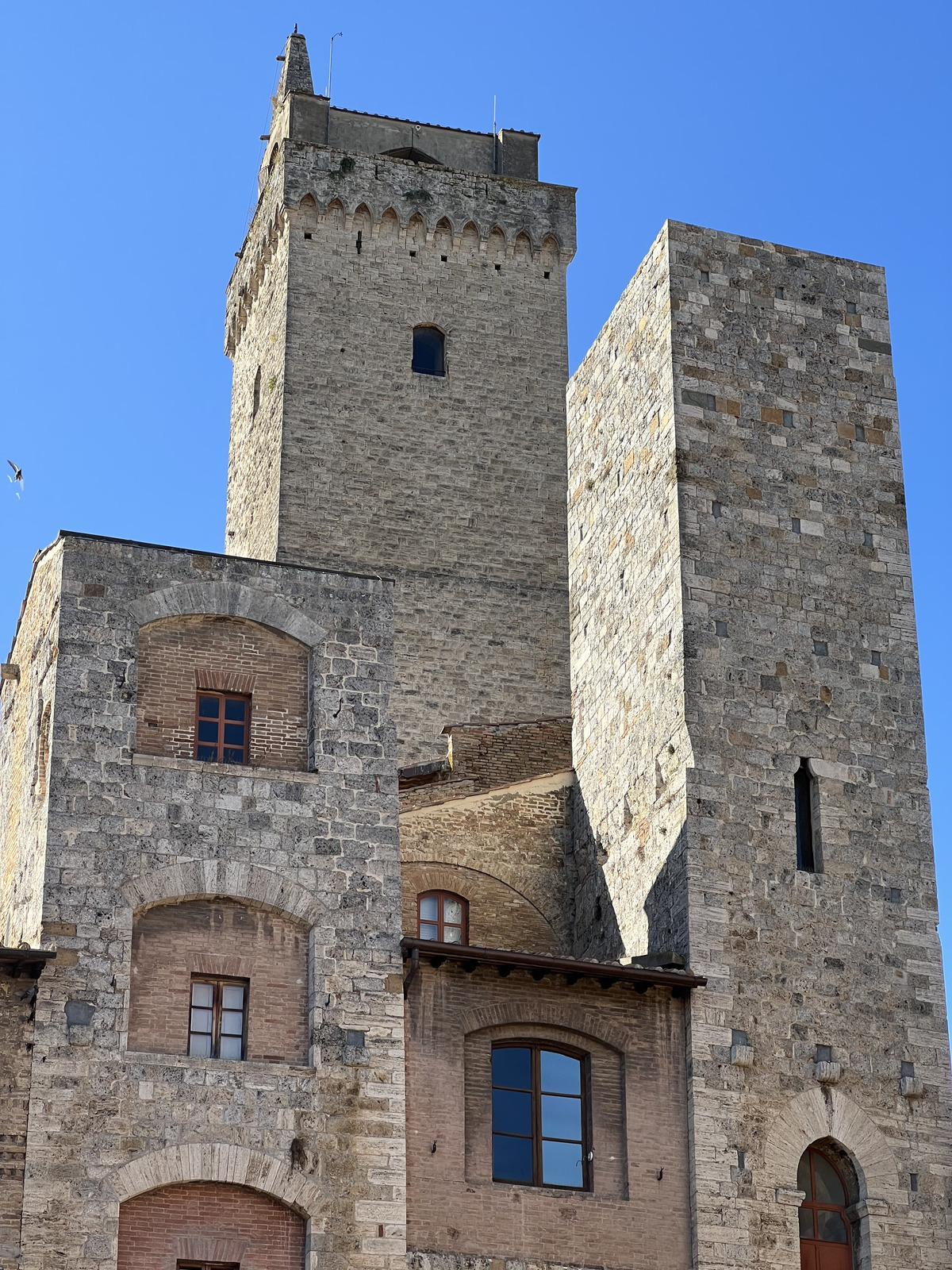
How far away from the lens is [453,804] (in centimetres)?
2914

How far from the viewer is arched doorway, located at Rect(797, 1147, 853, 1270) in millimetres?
24031

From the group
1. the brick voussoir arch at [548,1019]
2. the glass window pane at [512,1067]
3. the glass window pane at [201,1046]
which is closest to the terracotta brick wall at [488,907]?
the brick voussoir arch at [548,1019]

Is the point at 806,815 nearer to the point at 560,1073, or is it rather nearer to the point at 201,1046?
the point at 560,1073

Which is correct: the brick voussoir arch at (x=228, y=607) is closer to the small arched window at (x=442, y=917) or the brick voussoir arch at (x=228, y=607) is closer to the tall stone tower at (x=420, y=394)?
the small arched window at (x=442, y=917)

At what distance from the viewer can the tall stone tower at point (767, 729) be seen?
24266mm

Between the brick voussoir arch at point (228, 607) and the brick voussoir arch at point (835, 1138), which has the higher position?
the brick voussoir arch at point (228, 607)

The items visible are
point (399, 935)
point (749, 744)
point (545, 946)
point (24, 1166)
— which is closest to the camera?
point (24, 1166)

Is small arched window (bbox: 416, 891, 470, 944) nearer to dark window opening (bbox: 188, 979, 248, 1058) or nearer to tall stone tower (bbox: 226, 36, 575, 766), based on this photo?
dark window opening (bbox: 188, 979, 248, 1058)

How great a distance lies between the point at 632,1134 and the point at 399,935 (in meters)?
3.36

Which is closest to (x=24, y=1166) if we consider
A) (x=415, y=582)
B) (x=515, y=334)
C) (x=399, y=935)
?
(x=399, y=935)

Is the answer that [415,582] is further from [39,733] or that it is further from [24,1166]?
[24,1166]

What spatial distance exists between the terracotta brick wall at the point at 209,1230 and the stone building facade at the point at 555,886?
0.03 metres

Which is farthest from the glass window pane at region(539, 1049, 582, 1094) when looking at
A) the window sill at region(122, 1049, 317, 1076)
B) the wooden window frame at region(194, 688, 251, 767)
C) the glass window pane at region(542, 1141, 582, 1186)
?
the wooden window frame at region(194, 688, 251, 767)

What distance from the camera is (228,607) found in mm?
24531
